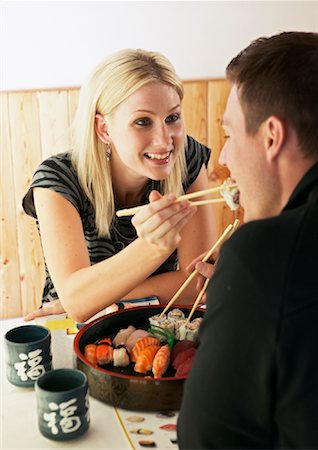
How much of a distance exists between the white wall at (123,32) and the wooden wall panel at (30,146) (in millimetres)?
81

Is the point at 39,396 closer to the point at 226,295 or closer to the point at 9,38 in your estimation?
the point at 226,295

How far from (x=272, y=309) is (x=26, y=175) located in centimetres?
242

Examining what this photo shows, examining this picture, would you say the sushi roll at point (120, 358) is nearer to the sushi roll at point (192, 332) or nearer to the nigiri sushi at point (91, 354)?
the nigiri sushi at point (91, 354)

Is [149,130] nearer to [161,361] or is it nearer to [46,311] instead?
[46,311]

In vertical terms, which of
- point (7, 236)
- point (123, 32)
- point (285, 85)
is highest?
point (123, 32)

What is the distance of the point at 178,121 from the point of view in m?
1.75

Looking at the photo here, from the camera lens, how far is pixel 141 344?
124 cm

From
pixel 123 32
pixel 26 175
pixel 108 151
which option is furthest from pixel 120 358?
pixel 123 32

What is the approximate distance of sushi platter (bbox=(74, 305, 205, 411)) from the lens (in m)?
1.09

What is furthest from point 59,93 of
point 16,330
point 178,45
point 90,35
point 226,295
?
point 226,295

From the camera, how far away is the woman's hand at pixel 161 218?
138cm

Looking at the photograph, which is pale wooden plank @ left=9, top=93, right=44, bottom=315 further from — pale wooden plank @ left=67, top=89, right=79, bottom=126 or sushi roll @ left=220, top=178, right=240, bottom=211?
sushi roll @ left=220, top=178, right=240, bottom=211

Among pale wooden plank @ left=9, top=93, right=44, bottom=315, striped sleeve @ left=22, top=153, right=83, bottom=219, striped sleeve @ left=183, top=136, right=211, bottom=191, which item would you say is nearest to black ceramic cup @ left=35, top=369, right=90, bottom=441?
striped sleeve @ left=22, top=153, right=83, bottom=219

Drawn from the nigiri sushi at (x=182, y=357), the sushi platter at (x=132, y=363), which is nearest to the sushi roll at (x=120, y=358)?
the sushi platter at (x=132, y=363)
